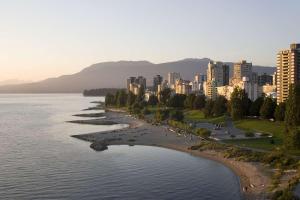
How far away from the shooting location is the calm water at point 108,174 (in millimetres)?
37250

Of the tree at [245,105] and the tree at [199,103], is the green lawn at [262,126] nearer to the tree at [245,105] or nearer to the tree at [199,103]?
the tree at [245,105]

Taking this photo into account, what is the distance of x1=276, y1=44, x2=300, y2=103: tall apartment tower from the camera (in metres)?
119

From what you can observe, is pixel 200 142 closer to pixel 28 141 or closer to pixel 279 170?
pixel 279 170

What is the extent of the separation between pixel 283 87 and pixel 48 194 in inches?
3658

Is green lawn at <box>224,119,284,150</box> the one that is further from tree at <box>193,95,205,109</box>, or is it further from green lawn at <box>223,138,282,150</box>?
tree at <box>193,95,205,109</box>

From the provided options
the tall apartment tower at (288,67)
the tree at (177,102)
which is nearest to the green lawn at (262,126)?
the tall apartment tower at (288,67)

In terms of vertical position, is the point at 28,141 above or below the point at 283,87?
below

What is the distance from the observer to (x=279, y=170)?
41.7 metres

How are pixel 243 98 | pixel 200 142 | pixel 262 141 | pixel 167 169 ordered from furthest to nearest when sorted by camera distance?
pixel 243 98, pixel 200 142, pixel 262 141, pixel 167 169

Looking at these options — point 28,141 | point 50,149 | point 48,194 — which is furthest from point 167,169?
point 28,141

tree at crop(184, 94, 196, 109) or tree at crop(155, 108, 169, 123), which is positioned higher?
tree at crop(184, 94, 196, 109)

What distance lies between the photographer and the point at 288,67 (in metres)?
122

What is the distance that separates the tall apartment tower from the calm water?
67071mm

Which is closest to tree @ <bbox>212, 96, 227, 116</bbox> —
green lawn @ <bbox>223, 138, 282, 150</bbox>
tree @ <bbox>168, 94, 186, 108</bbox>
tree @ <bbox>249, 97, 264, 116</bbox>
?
tree @ <bbox>249, 97, 264, 116</bbox>
